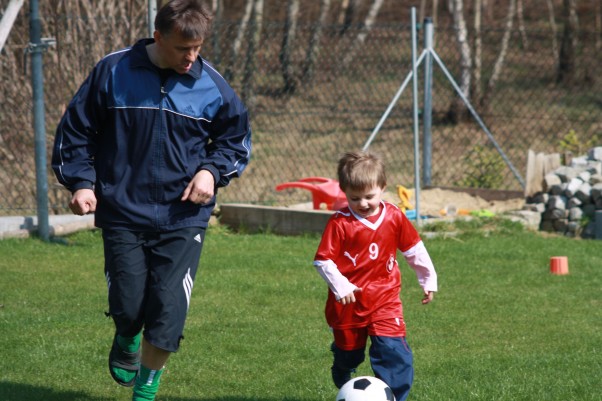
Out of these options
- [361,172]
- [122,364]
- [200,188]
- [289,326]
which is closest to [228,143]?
[200,188]

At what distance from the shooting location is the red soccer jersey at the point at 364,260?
13.9 ft

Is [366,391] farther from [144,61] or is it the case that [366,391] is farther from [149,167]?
[144,61]

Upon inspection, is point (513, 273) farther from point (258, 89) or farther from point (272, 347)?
point (258, 89)

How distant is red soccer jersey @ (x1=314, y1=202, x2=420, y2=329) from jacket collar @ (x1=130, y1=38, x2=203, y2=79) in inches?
36.8

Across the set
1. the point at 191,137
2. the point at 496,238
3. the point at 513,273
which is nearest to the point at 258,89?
the point at 496,238

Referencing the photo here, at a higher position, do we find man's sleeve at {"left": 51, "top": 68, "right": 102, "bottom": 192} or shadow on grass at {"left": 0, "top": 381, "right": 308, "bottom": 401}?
man's sleeve at {"left": 51, "top": 68, "right": 102, "bottom": 192}

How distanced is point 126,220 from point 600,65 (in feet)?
68.6

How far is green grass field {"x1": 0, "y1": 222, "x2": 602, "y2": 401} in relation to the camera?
4.87 metres

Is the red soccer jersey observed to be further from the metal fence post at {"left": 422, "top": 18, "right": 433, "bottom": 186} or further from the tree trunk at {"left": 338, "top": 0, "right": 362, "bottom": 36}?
the tree trunk at {"left": 338, "top": 0, "right": 362, "bottom": 36}

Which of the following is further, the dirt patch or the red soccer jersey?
the dirt patch

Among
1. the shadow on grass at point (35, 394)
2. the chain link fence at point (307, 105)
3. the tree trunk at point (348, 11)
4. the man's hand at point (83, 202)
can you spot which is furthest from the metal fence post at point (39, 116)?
the tree trunk at point (348, 11)

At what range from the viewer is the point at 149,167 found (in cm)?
411

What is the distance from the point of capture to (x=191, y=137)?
165 inches

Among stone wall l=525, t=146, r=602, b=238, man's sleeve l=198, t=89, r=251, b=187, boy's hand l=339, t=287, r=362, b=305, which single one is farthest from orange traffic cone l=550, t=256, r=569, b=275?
man's sleeve l=198, t=89, r=251, b=187
